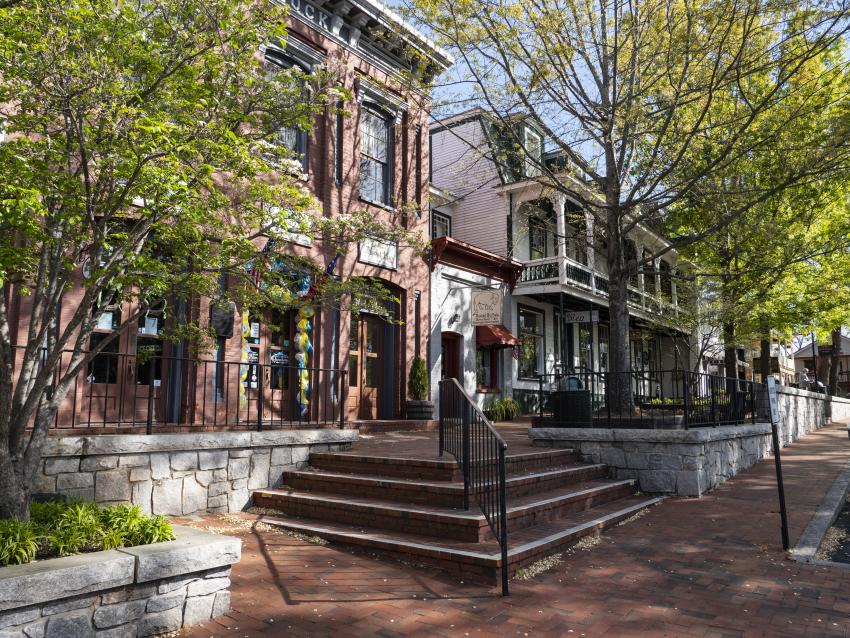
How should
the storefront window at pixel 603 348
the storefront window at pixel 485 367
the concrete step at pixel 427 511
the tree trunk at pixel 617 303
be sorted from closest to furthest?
1. the concrete step at pixel 427 511
2. the tree trunk at pixel 617 303
3. the storefront window at pixel 485 367
4. the storefront window at pixel 603 348

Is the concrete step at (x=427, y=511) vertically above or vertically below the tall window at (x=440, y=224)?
below

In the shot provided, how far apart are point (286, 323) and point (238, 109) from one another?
23.9 feet

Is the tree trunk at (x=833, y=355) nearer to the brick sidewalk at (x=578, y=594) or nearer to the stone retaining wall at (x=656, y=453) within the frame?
the stone retaining wall at (x=656, y=453)

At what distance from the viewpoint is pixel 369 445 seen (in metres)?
9.47

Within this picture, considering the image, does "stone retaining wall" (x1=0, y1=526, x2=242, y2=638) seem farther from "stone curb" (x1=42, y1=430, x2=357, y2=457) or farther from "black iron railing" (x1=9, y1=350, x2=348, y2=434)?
"black iron railing" (x1=9, y1=350, x2=348, y2=434)

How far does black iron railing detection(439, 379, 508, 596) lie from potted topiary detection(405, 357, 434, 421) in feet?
22.4

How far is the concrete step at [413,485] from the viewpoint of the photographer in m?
6.38

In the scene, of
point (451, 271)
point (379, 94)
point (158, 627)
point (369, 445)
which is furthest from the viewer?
point (451, 271)

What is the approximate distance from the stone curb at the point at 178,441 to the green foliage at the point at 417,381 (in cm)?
559

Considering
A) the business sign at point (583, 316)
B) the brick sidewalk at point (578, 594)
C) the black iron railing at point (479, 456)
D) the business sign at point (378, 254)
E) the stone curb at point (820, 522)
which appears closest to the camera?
the brick sidewalk at point (578, 594)

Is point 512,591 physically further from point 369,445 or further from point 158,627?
point 369,445

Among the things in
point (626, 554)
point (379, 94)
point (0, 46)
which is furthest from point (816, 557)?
point (379, 94)

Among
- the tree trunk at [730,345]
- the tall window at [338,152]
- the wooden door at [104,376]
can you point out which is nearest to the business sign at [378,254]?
A: the tall window at [338,152]

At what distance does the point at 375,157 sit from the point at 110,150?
9.86 metres
